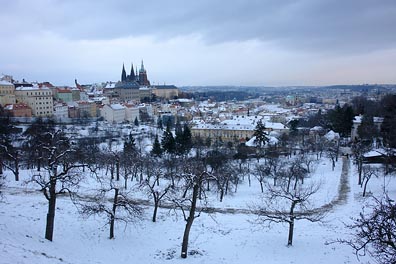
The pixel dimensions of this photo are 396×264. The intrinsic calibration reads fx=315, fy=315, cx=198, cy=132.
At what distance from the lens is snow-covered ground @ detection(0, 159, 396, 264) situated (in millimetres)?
11391

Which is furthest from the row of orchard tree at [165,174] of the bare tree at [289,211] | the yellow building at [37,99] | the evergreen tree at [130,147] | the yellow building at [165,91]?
the yellow building at [165,91]

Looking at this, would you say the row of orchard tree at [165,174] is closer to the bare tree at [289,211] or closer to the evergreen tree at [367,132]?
the bare tree at [289,211]

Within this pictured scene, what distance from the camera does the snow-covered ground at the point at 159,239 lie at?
37.4ft

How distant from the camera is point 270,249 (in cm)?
1295

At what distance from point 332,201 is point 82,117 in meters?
72.0

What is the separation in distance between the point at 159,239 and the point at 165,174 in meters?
12.7

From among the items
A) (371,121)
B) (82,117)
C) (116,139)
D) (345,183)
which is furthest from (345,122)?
(82,117)

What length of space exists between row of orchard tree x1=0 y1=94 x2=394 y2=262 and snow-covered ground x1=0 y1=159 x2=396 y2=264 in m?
0.62

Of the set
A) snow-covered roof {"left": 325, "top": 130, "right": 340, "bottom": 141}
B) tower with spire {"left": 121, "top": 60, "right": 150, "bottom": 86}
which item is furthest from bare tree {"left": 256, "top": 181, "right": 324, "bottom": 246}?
tower with spire {"left": 121, "top": 60, "right": 150, "bottom": 86}

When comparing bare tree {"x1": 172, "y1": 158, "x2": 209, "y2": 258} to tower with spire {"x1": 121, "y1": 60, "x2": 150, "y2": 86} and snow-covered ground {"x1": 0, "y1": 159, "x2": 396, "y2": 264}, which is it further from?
tower with spire {"x1": 121, "y1": 60, "x2": 150, "y2": 86}

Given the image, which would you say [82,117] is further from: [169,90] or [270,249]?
[169,90]

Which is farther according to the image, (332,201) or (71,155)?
(71,155)

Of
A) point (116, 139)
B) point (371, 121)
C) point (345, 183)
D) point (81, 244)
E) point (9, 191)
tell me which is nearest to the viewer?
point (81, 244)

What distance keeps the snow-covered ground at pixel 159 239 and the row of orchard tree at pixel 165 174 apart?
619mm
